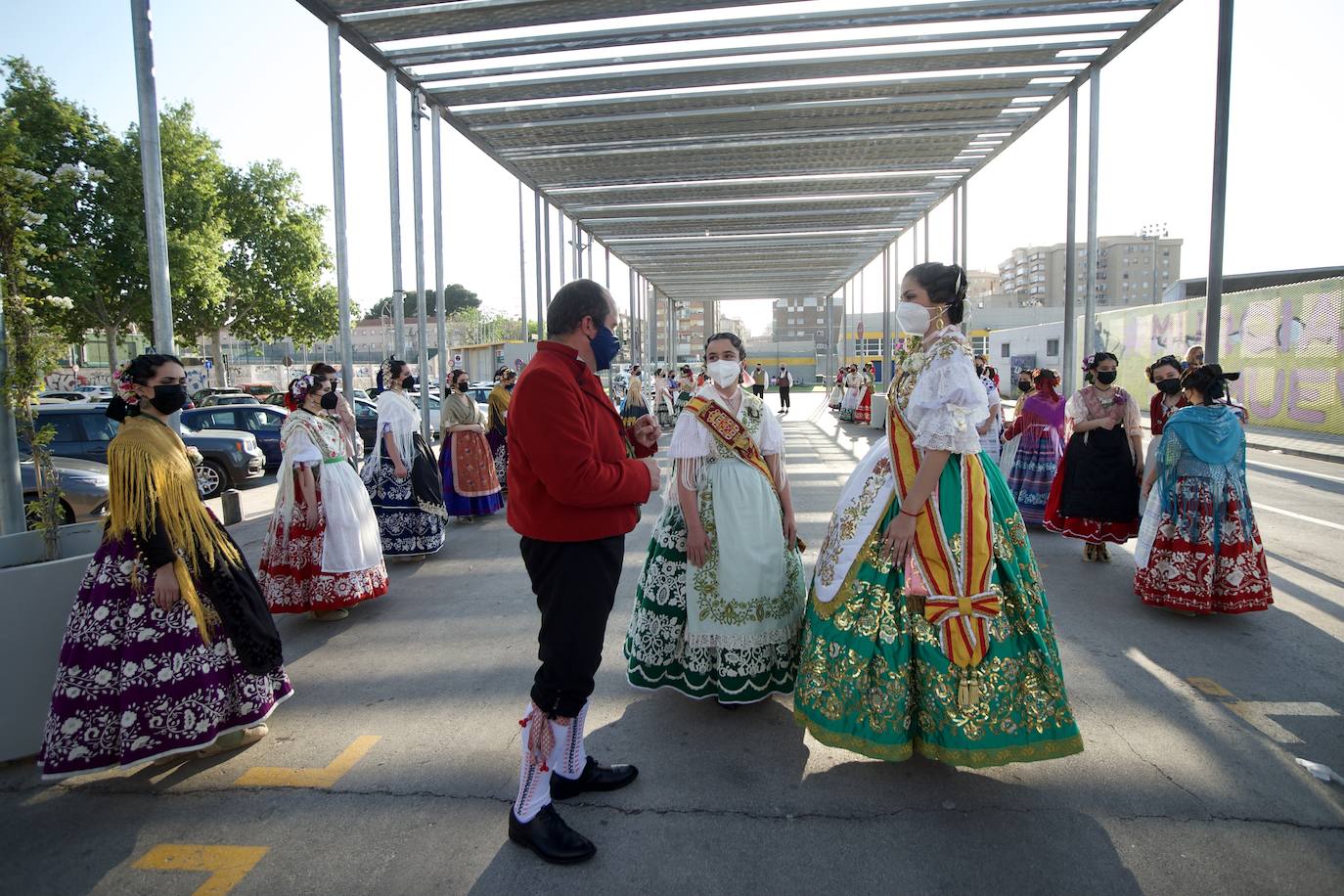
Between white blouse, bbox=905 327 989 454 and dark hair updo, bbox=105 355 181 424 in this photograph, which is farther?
dark hair updo, bbox=105 355 181 424

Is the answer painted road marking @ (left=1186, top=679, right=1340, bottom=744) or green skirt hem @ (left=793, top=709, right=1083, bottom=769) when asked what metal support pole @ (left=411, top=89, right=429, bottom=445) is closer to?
green skirt hem @ (left=793, top=709, right=1083, bottom=769)

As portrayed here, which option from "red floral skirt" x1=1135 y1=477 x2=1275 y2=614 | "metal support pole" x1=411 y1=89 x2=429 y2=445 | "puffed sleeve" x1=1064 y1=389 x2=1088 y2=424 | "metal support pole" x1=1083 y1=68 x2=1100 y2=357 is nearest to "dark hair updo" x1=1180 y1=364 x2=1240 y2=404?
"red floral skirt" x1=1135 y1=477 x2=1275 y2=614

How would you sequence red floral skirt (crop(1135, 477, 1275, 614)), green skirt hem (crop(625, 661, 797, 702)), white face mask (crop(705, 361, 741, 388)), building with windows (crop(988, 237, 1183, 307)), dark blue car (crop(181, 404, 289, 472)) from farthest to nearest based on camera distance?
building with windows (crop(988, 237, 1183, 307))
dark blue car (crop(181, 404, 289, 472))
red floral skirt (crop(1135, 477, 1275, 614))
white face mask (crop(705, 361, 741, 388))
green skirt hem (crop(625, 661, 797, 702))

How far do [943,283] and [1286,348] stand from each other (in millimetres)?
18931

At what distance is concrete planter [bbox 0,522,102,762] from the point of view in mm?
3189

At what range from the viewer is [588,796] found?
2.89 meters

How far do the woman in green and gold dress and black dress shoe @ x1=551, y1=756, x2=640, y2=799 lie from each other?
2.39 ft

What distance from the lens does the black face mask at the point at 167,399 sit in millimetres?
3203

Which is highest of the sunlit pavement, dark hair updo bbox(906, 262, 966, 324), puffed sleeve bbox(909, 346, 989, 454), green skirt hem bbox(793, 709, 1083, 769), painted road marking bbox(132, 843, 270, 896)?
dark hair updo bbox(906, 262, 966, 324)

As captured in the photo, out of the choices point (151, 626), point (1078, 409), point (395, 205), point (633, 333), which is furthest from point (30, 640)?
point (633, 333)

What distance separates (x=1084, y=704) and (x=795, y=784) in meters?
1.64

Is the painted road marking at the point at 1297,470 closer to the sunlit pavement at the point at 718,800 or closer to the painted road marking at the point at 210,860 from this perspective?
the sunlit pavement at the point at 718,800

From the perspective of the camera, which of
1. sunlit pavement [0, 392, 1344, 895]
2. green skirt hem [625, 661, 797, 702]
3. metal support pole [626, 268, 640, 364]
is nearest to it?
sunlit pavement [0, 392, 1344, 895]

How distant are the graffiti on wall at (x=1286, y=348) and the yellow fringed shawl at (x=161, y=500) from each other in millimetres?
19803
